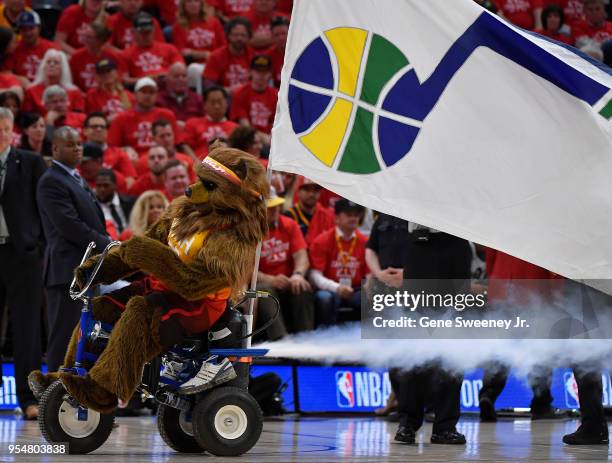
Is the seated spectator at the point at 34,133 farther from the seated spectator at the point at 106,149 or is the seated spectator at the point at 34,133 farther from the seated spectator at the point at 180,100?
the seated spectator at the point at 180,100

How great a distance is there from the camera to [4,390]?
424 inches

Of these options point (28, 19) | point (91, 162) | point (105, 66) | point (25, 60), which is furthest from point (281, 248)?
point (28, 19)

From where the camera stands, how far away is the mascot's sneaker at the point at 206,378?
6938 mm

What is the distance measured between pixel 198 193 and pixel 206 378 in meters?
1.13

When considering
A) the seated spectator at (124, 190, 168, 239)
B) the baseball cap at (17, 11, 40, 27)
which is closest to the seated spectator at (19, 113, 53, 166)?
the seated spectator at (124, 190, 168, 239)

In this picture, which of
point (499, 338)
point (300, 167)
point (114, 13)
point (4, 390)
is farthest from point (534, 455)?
point (114, 13)

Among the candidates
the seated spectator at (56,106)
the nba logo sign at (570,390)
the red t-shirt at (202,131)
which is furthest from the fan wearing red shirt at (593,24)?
the seated spectator at (56,106)

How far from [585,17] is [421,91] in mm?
11537

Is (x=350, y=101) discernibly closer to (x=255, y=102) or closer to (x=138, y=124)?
(x=138, y=124)

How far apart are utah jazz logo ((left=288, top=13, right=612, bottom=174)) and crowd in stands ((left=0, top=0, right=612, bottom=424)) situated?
244cm

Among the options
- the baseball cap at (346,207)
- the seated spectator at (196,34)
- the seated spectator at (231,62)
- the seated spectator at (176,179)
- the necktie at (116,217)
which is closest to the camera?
the necktie at (116,217)

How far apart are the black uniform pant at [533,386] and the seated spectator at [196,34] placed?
24.3ft

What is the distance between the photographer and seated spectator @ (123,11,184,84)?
610 inches

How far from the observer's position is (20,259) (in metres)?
9.67
